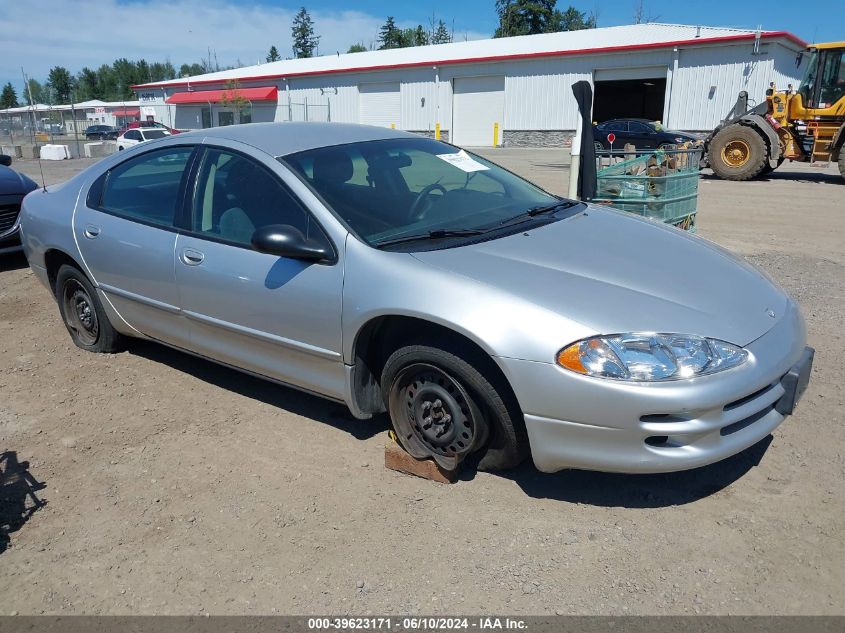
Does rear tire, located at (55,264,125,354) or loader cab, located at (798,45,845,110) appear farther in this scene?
loader cab, located at (798,45,845,110)

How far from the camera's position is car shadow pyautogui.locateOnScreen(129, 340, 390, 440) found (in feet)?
12.6

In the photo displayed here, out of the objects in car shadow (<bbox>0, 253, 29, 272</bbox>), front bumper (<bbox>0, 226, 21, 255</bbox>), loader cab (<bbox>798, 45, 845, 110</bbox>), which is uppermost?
loader cab (<bbox>798, 45, 845, 110</bbox>)

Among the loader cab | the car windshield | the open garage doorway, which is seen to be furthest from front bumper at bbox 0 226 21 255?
the open garage doorway

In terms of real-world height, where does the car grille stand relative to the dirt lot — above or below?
above

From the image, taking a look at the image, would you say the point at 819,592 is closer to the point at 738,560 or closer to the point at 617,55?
the point at 738,560

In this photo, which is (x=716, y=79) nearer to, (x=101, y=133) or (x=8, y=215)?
(x=8, y=215)

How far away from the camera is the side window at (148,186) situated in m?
4.04

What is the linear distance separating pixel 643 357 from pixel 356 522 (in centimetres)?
138

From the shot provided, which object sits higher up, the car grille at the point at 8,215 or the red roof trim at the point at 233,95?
the red roof trim at the point at 233,95

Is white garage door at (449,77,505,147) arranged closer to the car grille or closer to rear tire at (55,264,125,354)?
the car grille

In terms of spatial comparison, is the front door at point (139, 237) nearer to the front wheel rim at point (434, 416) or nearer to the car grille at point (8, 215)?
the front wheel rim at point (434, 416)

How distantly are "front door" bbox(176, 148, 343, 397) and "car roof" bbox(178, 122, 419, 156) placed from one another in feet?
0.44

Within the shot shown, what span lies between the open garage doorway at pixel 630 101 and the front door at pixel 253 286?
38.3m

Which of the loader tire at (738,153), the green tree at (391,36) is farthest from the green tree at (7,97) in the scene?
the loader tire at (738,153)
